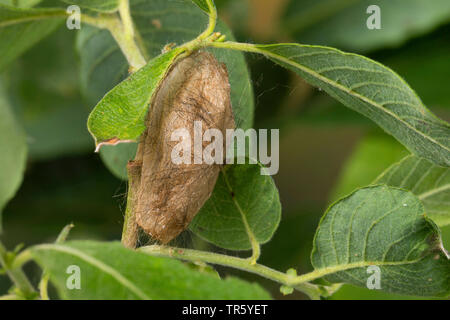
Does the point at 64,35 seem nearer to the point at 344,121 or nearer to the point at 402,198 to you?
the point at 344,121

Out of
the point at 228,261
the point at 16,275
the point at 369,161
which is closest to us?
the point at 228,261

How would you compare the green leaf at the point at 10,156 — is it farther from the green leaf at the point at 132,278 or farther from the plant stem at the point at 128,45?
the green leaf at the point at 132,278

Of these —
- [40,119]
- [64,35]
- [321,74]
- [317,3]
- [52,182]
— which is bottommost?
[321,74]

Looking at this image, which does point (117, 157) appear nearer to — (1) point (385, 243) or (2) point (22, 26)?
(2) point (22, 26)

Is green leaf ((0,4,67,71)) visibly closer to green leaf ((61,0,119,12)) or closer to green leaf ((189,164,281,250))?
green leaf ((61,0,119,12))

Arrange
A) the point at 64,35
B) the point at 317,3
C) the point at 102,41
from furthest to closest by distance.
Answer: the point at 317,3
the point at 64,35
the point at 102,41

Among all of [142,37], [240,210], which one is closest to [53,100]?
[142,37]
